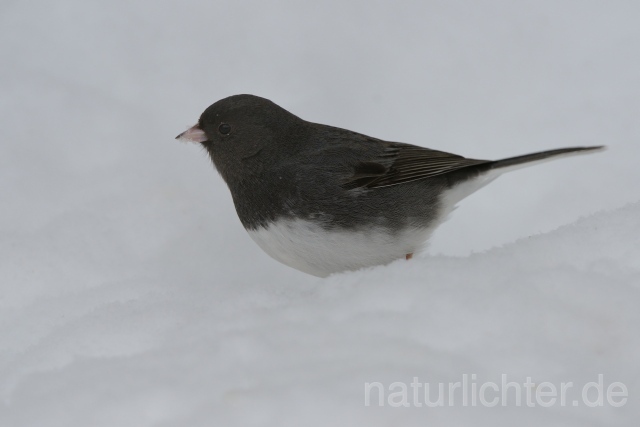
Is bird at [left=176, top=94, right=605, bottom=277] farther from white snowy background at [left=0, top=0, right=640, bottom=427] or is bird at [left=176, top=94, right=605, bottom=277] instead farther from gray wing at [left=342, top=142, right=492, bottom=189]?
white snowy background at [left=0, top=0, right=640, bottom=427]

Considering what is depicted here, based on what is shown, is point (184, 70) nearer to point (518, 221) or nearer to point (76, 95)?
point (76, 95)

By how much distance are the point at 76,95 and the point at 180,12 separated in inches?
34.0

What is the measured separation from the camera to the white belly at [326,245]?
2.87 m

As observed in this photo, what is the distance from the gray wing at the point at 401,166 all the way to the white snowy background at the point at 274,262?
1.36 ft

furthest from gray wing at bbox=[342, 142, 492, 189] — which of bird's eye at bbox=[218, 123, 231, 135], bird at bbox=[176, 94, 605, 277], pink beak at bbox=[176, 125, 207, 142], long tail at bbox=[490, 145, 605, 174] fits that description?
pink beak at bbox=[176, 125, 207, 142]

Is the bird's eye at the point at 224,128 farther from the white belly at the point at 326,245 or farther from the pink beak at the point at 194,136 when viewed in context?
the white belly at the point at 326,245

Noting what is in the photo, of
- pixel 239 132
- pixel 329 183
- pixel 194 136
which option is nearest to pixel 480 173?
pixel 329 183

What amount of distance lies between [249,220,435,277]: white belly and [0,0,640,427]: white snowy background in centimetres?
20

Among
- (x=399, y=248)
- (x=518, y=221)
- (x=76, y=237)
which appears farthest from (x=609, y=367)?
(x=76, y=237)

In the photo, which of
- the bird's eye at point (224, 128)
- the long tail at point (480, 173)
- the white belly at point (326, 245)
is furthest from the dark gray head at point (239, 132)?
the long tail at point (480, 173)

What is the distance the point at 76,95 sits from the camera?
4309 mm

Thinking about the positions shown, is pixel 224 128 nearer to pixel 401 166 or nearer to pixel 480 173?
pixel 401 166

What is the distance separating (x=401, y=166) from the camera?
3156 mm

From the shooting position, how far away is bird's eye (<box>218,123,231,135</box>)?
10.6 feet
